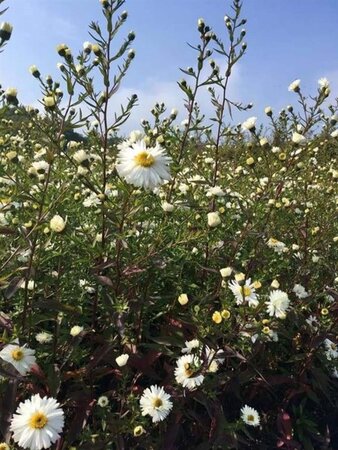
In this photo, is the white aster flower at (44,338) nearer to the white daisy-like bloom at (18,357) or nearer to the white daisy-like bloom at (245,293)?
the white daisy-like bloom at (18,357)

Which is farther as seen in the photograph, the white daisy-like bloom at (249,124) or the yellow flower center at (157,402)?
the white daisy-like bloom at (249,124)

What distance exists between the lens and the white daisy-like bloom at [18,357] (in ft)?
6.32

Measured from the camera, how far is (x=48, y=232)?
228 centimetres

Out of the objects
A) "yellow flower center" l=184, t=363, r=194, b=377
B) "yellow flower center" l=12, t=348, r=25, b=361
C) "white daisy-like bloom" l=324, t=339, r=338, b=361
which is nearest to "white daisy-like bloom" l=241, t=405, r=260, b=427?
"yellow flower center" l=184, t=363, r=194, b=377

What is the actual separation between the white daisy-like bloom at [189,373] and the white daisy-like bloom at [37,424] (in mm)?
592

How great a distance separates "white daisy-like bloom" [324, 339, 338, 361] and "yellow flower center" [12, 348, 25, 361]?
1870 mm

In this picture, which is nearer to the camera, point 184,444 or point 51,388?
point 51,388

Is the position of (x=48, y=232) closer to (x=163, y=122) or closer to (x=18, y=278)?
(x=18, y=278)

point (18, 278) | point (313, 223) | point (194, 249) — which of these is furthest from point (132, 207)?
point (313, 223)

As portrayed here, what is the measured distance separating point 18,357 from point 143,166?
975mm

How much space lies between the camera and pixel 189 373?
6.90 ft

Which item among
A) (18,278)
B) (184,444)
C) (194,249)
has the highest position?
(194,249)

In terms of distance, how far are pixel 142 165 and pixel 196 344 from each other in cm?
86

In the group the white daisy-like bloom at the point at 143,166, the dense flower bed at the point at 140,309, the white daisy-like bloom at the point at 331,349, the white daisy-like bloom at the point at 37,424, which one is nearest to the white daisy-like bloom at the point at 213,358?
the dense flower bed at the point at 140,309
